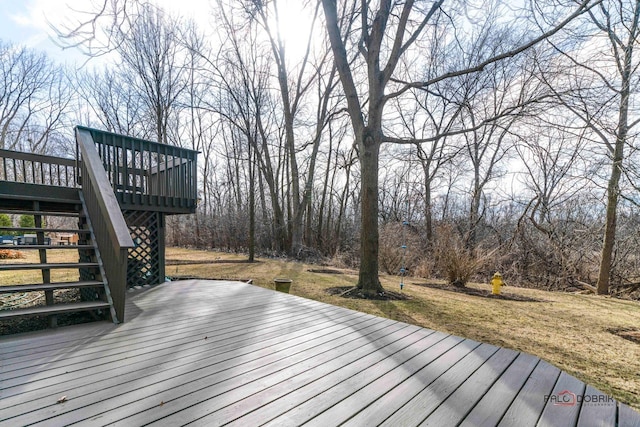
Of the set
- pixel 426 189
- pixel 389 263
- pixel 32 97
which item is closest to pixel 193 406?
pixel 389 263

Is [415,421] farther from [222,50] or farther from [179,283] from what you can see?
[222,50]

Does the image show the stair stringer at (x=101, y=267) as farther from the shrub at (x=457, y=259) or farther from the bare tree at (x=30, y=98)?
the bare tree at (x=30, y=98)

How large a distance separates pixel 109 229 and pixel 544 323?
5.67 m

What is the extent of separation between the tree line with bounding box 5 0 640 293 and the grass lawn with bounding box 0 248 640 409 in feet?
3.86

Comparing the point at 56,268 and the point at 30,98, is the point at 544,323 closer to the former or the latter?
the point at 56,268

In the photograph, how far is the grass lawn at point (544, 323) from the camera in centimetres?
265

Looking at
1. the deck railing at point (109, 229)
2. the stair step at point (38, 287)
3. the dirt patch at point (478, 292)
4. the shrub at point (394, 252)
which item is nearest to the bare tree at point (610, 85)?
the dirt patch at point (478, 292)

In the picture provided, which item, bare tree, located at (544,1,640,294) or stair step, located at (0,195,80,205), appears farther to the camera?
bare tree, located at (544,1,640,294)

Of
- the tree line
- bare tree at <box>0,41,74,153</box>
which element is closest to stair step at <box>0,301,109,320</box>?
the tree line

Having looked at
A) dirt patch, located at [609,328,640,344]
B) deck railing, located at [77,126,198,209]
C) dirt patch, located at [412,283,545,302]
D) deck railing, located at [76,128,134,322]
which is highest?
deck railing, located at [77,126,198,209]

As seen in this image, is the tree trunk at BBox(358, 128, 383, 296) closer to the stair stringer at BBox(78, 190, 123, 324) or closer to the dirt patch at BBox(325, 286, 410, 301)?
the dirt patch at BBox(325, 286, 410, 301)

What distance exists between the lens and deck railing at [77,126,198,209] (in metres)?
4.44

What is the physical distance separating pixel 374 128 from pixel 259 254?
958 centimetres

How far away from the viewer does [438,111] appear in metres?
13.8
